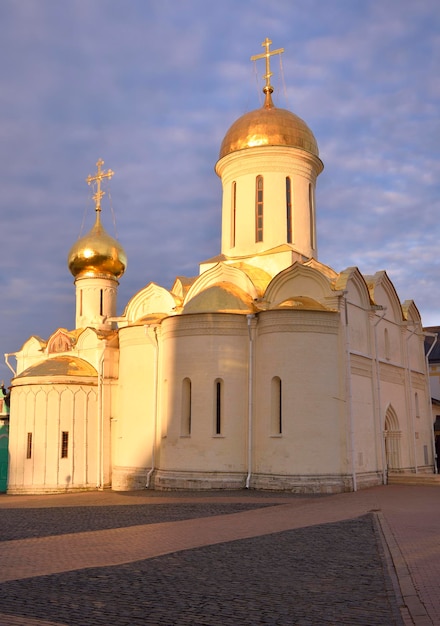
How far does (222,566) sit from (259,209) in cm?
1650

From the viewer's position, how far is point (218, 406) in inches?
727

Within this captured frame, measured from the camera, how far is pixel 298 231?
2264 centimetres

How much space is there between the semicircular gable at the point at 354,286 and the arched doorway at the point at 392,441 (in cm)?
413

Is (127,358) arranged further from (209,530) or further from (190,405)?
(209,530)

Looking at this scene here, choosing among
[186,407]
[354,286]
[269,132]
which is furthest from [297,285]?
[269,132]

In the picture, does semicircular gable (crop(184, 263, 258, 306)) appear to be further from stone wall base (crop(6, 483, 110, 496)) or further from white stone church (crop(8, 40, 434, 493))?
stone wall base (crop(6, 483, 110, 496))

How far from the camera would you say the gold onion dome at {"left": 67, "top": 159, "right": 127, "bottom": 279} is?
1025 inches

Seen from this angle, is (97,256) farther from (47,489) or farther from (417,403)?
(417,403)

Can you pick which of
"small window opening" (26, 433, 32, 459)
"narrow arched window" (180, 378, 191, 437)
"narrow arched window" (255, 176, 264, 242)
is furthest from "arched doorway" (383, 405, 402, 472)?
"small window opening" (26, 433, 32, 459)

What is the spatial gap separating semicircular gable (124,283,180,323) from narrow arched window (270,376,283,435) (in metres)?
5.42

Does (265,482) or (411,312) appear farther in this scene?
(411,312)

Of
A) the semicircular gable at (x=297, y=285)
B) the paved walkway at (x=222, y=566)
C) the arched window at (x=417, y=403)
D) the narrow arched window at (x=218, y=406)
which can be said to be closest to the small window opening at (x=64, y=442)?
the narrow arched window at (x=218, y=406)

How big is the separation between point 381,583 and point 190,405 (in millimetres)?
12373

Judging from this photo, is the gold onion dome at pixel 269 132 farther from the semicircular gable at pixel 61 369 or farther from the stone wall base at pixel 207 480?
the stone wall base at pixel 207 480
